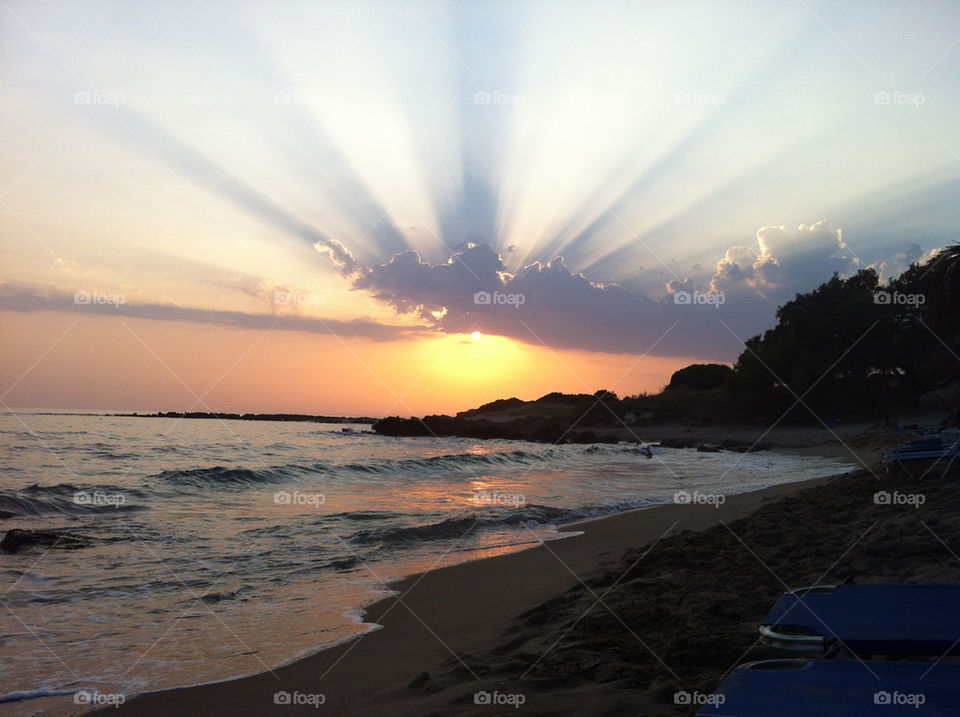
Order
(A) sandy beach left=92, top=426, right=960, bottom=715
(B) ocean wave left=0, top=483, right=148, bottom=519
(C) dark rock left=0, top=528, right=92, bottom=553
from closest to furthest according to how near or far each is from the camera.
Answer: (A) sandy beach left=92, top=426, right=960, bottom=715 → (C) dark rock left=0, top=528, right=92, bottom=553 → (B) ocean wave left=0, top=483, right=148, bottom=519

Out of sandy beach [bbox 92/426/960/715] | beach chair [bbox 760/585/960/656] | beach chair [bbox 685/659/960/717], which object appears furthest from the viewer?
sandy beach [bbox 92/426/960/715]

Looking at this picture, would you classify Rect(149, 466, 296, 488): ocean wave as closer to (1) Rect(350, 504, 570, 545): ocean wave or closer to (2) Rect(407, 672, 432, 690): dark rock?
(1) Rect(350, 504, 570, 545): ocean wave

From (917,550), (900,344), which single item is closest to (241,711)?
(917,550)

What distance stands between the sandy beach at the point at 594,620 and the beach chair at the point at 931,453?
1505 mm

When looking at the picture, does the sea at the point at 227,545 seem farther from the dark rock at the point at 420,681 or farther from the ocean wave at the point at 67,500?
the dark rock at the point at 420,681

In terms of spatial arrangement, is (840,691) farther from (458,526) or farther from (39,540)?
(39,540)

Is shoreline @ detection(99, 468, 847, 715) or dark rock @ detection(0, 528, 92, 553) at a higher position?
dark rock @ detection(0, 528, 92, 553)

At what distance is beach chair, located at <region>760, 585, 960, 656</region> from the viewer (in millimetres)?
3395

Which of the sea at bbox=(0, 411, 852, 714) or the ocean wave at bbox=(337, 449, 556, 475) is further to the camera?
the ocean wave at bbox=(337, 449, 556, 475)

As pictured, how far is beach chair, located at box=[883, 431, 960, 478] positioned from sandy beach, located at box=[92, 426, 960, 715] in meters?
1.50

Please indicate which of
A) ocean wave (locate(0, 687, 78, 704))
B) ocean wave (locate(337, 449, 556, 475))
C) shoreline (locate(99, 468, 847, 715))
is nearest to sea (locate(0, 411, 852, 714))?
ocean wave (locate(0, 687, 78, 704))

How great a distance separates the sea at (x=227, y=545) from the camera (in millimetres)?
5840

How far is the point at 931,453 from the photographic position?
11359 mm

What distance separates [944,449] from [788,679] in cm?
1095
